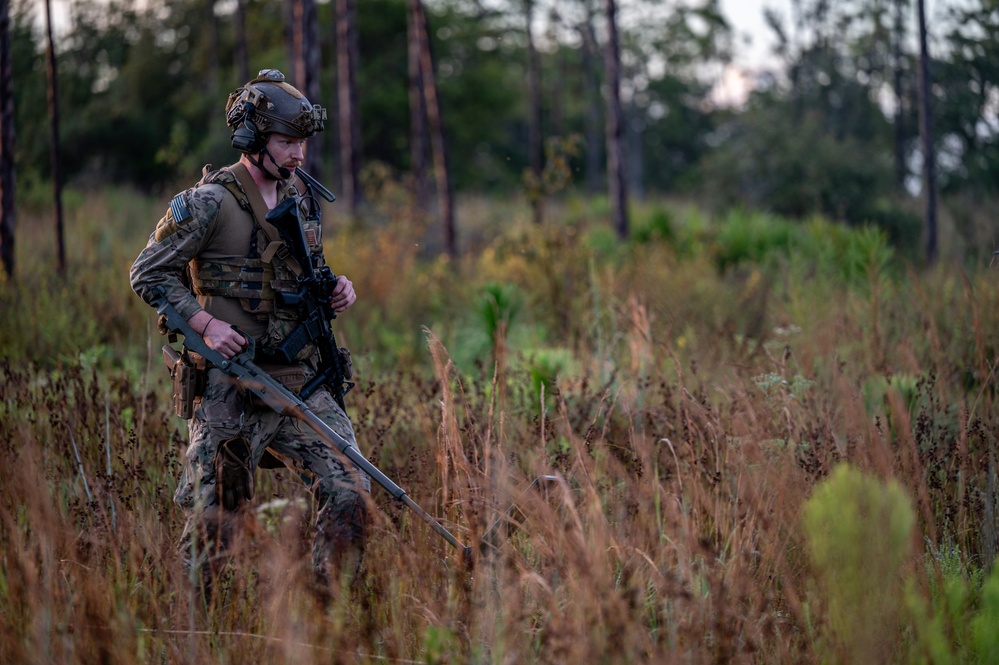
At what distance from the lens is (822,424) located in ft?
14.1

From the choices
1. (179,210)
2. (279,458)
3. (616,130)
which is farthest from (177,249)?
(616,130)

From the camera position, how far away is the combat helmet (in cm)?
353

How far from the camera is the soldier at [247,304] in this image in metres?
3.39

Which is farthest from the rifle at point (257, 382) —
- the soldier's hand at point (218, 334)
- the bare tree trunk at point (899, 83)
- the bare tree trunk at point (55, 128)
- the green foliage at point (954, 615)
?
the bare tree trunk at point (899, 83)

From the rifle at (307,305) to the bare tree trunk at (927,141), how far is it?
12.5m

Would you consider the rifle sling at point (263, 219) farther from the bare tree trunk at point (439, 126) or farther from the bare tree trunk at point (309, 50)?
the bare tree trunk at point (439, 126)

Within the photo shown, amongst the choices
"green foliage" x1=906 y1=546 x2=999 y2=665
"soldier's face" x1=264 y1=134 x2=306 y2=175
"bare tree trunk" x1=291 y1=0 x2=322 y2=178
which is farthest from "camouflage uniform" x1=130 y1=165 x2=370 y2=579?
"bare tree trunk" x1=291 y1=0 x2=322 y2=178

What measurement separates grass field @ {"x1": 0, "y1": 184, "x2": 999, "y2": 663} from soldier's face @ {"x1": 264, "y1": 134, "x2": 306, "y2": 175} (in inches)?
35.7

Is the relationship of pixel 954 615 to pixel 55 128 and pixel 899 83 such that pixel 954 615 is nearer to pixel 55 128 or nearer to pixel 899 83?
pixel 55 128

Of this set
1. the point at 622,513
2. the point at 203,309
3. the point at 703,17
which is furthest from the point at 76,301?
the point at 703,17

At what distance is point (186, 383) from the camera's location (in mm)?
3430

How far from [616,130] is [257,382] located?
12907mm

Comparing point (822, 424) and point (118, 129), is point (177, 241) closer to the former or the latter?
point (822, 424)

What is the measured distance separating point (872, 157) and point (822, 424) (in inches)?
783
